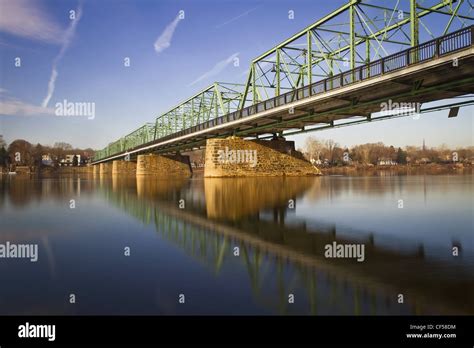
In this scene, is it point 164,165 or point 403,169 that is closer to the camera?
point 164,165

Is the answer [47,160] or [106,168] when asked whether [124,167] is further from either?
[47,160]

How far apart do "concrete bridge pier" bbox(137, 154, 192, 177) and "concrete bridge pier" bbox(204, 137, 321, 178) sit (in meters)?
43.8

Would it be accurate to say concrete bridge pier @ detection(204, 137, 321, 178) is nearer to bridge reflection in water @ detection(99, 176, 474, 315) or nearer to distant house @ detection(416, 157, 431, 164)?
bridge reflection in water @ detection(99, 176, 474, 315)

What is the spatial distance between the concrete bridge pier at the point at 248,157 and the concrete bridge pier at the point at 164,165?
1726 inches

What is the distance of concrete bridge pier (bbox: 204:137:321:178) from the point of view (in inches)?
2025

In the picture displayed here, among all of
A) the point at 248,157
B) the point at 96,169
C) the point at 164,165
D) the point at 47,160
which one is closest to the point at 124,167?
the point at 164,165

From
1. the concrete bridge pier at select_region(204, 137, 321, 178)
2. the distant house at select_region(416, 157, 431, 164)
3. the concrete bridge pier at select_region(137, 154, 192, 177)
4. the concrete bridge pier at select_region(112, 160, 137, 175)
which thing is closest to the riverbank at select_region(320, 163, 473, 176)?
the distant house at select_region(416, 157, 431, 164)

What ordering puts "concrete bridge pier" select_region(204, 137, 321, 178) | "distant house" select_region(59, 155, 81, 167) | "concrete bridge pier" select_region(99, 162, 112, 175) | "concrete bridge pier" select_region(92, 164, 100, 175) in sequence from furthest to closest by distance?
1. "distant house" select_region(59, 155, 81, 167)
2. "concrete bridge pier" select_region(92, 164, 100, 175)
3. "concrete bridge pier" select_region(99, 162, 112, 175)
4. "concrete bridge pier" select_region(204, 137, 321, 178)

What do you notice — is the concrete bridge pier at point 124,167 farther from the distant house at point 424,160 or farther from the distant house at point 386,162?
the distant house at point 424,160

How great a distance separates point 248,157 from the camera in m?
52.5

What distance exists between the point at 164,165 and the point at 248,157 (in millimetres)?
50939
